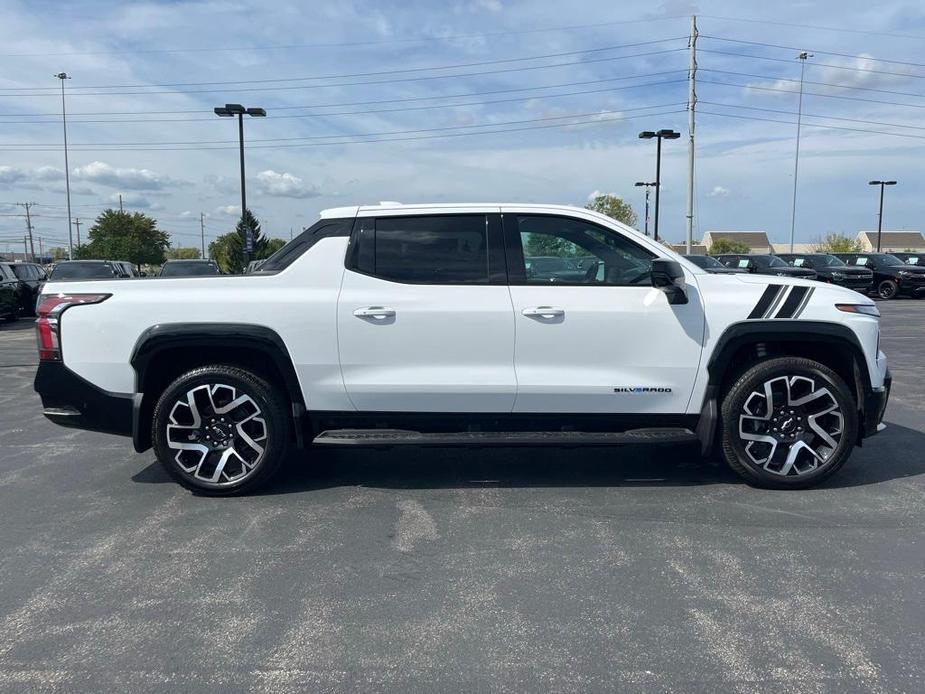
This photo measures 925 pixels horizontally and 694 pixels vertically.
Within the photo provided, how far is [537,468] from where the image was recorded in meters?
5.38

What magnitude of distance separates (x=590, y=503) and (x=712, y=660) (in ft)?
5.77

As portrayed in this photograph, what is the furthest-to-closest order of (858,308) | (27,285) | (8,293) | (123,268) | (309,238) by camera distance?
1. (123,268)
2. (27,285)
3. (8,293)
4. (309,238)
5. (858,308)

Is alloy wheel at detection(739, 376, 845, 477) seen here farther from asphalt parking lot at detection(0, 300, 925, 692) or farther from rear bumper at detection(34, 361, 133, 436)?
A: rear bumper at detection(34, 361, 133, 436)

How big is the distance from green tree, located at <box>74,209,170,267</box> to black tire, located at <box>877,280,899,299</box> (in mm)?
56423

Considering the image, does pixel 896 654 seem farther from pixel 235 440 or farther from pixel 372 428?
pixel 235 440

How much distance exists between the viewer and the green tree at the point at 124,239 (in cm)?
6228

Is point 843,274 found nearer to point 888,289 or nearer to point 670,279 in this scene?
point 888,289

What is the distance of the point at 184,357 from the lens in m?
4.80

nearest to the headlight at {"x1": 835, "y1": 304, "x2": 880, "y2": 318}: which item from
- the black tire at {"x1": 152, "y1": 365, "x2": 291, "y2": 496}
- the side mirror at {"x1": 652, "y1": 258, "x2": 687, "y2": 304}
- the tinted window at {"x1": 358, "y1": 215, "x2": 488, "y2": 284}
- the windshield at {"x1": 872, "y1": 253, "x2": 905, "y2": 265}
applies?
the side mirror at {"x1": 652, "y1": 258, "x2": 687, "y2": 304}

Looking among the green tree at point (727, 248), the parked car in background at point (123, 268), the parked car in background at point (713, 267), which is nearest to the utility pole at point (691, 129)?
the parked car in background at point (713, 267)

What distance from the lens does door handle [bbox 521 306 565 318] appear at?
4539 mm

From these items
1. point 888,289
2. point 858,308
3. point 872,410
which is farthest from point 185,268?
point 888,289

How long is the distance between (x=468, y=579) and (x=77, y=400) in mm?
2860

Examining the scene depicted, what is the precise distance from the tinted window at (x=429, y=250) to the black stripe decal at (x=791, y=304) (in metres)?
1.89
